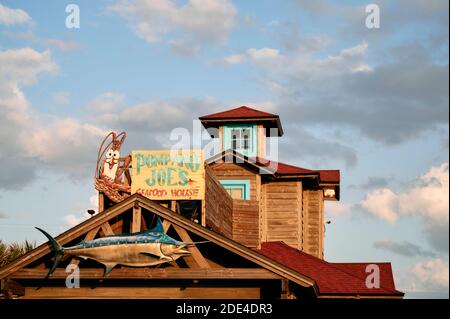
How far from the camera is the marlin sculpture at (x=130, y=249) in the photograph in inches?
813

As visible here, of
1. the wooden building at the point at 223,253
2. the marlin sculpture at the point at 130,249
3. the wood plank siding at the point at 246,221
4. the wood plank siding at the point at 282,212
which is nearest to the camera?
the marlin sculpture at the point at 130,249

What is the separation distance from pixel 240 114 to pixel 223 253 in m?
10.6

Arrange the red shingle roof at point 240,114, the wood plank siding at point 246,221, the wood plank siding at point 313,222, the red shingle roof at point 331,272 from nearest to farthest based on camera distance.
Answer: the red shingle roof at point 331,272
the wood plank siding at point 246,221
the wood plank siding at point 313,222
the red shingle roof at point 240,114

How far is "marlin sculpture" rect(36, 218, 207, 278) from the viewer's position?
813 inches

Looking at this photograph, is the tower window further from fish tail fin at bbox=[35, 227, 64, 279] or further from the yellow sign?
fish tail fin at bbox=[35, 227, 64, 279]

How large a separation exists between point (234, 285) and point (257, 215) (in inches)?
220

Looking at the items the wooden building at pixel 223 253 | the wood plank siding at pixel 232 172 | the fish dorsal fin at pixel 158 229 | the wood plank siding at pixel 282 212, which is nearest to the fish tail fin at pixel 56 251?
the wooden building at pixel 223 253

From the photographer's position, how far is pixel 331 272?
27844 mm

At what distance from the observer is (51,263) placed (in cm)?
2238

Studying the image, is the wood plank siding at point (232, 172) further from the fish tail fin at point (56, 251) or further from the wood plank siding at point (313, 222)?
the fish tail fin at point (56, 251)

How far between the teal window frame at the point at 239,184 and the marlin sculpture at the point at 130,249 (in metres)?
9.44

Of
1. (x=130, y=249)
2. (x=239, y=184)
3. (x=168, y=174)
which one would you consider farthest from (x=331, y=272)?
(x=130, y=249)

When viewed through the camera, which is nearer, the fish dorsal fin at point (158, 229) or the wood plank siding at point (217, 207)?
the fish dorsal fin at point (158, 229)
